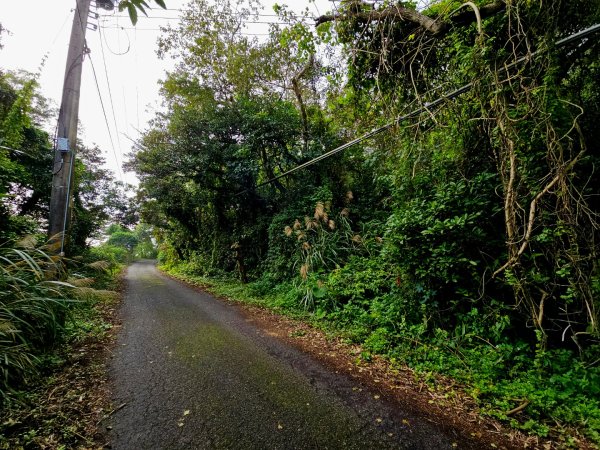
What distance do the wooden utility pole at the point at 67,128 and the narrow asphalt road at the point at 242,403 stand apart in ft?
7.65

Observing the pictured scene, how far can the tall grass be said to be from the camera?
2455 millimetres

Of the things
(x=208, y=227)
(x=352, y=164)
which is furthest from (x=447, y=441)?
(x=208, y=227)

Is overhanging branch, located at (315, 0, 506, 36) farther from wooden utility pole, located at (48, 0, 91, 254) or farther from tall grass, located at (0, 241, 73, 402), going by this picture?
tall grass, located at (0, 241, 73, 402)

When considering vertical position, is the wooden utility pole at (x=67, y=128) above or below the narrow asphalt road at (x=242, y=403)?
above

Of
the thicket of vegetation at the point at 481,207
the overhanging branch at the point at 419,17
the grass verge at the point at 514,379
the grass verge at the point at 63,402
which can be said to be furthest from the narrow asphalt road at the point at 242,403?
the overhanging branch at the point at 419,17

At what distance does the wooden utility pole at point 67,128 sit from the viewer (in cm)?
396

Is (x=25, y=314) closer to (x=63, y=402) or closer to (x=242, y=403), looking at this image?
(x=63, y=402)

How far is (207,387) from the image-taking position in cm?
275

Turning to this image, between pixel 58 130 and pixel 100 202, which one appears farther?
pixel 100 202

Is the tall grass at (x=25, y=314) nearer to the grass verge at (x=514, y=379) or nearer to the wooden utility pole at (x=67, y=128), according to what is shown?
the wooden utility pole at (x=67, y=128)

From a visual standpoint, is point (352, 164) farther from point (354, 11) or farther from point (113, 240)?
point (113, 240)

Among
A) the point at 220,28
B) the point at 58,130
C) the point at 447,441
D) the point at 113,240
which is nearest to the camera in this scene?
the point at 447,441

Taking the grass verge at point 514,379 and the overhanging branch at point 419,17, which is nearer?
Answer: the grass verge at point 514,379

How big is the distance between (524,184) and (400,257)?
1803 mm
